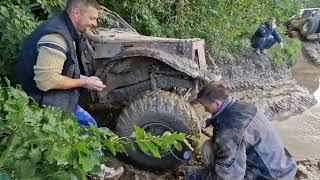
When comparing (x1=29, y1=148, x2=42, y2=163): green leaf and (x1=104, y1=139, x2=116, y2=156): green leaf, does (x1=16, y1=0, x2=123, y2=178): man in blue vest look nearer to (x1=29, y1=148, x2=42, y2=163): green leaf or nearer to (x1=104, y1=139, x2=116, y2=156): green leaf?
(x1=104, y1=139, x2=116, y2=156): green leaf

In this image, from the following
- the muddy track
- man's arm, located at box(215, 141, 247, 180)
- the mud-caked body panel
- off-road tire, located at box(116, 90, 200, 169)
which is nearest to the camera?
man's arm, located at box(215, 141, 247, 180)

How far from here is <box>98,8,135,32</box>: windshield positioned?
550cm

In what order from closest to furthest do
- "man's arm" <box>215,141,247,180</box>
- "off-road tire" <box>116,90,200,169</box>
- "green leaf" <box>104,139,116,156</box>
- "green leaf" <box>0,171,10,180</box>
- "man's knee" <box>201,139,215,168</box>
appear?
"green leaf" <box>0,171,10,180</box> < "green leaf" <box>104,139,116,156</box> < "man's arm" <box>215,141,247,180</box> < "man's knee" <box>201,139,215,168</box> < "off-road tire" <box>116,90,200,169</box>

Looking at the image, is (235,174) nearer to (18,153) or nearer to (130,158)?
(130,158)

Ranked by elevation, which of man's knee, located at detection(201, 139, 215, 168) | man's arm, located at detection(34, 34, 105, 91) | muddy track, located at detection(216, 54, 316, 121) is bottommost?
muddy track, located at detection(216, 54, 316, 121)

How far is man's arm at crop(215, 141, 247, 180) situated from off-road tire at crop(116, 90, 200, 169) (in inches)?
41.0

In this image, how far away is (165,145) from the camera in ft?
7.73

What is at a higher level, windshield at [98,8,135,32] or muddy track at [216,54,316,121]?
windshield at [98,8,135,32]

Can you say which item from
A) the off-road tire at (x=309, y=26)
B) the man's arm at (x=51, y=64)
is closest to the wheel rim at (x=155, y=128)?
the man's arm at (x=51, y=64)

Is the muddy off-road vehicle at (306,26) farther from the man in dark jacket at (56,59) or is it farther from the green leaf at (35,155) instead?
the green leaf at (35,155)

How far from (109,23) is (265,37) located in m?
4.36

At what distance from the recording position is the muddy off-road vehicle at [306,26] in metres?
11.5

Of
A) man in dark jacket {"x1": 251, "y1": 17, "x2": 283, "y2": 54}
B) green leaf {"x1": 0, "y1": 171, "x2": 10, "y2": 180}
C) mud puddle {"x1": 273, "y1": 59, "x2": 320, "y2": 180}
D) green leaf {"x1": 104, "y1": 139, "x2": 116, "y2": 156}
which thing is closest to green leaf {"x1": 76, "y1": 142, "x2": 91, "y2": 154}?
green leaf {"x1": 104, "y1": 139, "x2": 116, "y2": 156}

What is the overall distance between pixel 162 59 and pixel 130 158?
3.51 ft
